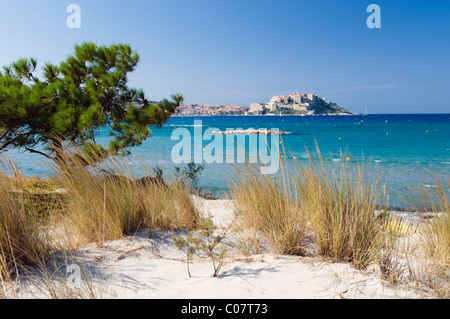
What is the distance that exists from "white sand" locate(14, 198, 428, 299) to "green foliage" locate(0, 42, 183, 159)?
382cm

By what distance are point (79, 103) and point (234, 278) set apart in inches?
221

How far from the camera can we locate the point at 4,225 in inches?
79.6

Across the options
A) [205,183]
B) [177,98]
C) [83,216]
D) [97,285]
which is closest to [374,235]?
[97,285]

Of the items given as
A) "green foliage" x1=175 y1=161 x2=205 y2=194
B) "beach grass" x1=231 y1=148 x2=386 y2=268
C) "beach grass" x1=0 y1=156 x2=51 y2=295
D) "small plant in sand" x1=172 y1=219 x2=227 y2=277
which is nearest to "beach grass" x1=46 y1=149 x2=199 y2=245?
"beach grass" x1=0 y1=156 x2=51 y2=295

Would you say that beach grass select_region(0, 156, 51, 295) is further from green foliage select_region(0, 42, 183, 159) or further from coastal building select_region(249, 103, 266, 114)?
coastal building select_region(249, 103, 266, 114)

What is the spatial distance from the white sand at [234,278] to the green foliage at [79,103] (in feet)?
12.5

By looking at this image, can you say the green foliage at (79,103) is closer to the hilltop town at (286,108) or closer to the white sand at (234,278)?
the white sand at (234,278)

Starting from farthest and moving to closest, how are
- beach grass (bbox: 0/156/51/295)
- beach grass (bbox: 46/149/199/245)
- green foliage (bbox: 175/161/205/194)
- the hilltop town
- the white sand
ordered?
the hilltop town
green foliage (bbox: 175/161/205/194)
beach grass (bbox: 46/149/199/245)
beach grass (bbox: 0/156/51/295)
the white sand

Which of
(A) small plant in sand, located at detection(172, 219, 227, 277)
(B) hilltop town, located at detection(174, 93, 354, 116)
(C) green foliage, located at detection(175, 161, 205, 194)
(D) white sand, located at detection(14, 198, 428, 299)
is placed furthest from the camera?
(B) hilltop town, located at detection(174, 93, 354, 116)

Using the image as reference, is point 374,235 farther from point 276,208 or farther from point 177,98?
point 177,98

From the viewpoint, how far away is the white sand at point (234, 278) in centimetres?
177

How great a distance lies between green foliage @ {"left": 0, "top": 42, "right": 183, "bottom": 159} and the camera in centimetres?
545

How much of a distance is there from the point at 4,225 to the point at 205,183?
27.1ft

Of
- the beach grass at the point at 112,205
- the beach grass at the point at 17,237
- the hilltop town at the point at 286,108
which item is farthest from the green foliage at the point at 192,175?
the hilltop town at the point at 286,108
